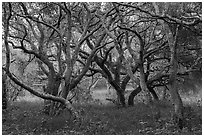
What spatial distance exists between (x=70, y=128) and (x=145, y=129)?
2212mm

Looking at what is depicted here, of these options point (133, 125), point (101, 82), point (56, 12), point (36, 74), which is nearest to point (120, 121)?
point (133, 125)

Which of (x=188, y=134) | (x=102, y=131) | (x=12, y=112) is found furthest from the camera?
(x=12, y=112)

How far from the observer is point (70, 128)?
9102 millimetres

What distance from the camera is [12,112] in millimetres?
11414

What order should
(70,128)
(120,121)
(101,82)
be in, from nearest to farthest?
(70,128) → (120,121) → (101,82)

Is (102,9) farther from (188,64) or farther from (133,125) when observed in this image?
(133,125)

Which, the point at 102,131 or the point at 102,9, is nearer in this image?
the point at 102,131

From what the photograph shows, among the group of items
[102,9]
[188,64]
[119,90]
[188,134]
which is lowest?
[188,134]

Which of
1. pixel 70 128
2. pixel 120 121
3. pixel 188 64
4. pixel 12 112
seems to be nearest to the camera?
pixel 70 128

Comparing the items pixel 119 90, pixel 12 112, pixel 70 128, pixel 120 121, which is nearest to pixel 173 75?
pixel 120 121

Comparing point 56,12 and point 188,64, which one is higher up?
point 56,12

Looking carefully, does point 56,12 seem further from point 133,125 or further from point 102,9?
point 133,125

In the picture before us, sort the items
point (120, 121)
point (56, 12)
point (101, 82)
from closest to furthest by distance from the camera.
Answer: point (120, 121)
point (56, 12)
point (101, 82)

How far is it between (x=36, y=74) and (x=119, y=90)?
5209mm
